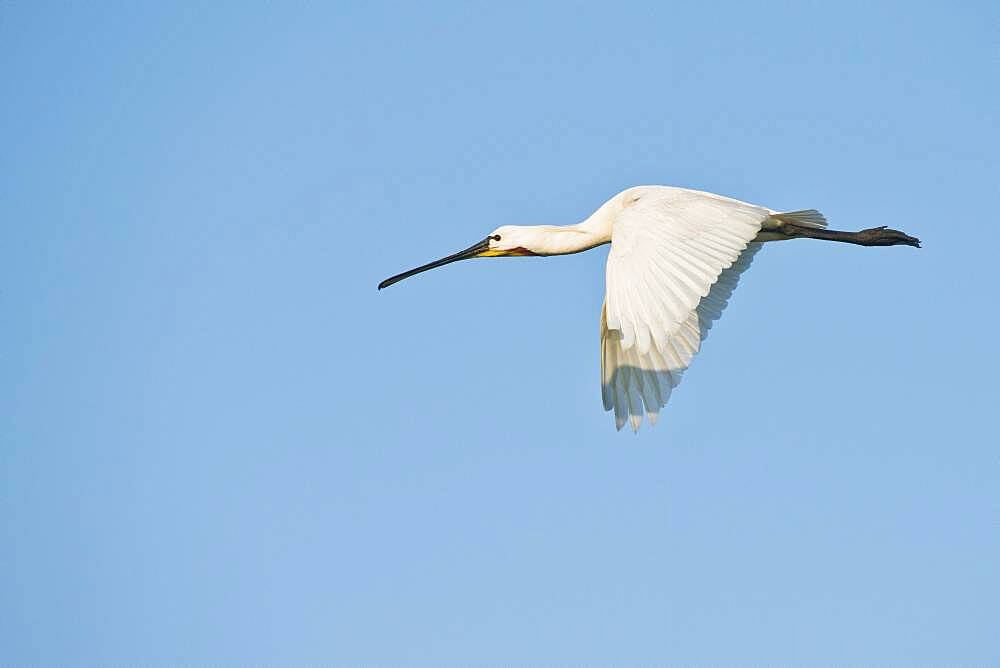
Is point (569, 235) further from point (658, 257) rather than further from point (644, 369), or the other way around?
point (658, 257)

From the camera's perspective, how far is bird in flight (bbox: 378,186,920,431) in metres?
11.1

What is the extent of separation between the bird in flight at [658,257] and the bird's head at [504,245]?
1cm

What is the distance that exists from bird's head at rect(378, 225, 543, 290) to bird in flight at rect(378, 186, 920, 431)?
10 millimetres

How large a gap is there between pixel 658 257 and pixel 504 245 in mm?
4169

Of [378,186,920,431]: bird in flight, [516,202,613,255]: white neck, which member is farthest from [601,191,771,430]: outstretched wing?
[516,202,613,255]: white neck

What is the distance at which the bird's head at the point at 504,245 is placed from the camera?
15.3 m

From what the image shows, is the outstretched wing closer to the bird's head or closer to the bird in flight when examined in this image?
the bird in flight

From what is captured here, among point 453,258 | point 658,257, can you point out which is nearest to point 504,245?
point 453,258

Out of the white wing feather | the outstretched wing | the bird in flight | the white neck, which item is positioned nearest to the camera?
the outstretched wing

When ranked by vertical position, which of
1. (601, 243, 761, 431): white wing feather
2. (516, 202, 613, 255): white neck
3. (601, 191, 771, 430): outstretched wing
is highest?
(516, 202, 613, 255): white neck

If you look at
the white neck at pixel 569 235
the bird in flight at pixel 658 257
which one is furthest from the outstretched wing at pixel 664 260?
the white neck at pixel 569 235

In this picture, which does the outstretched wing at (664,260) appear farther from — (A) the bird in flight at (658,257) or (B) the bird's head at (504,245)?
(B) the bird's head at (504,245)

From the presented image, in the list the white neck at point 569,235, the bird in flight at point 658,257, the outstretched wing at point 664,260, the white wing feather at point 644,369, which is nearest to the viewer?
the outstretched wing at point 664,260

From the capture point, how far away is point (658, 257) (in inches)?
452
